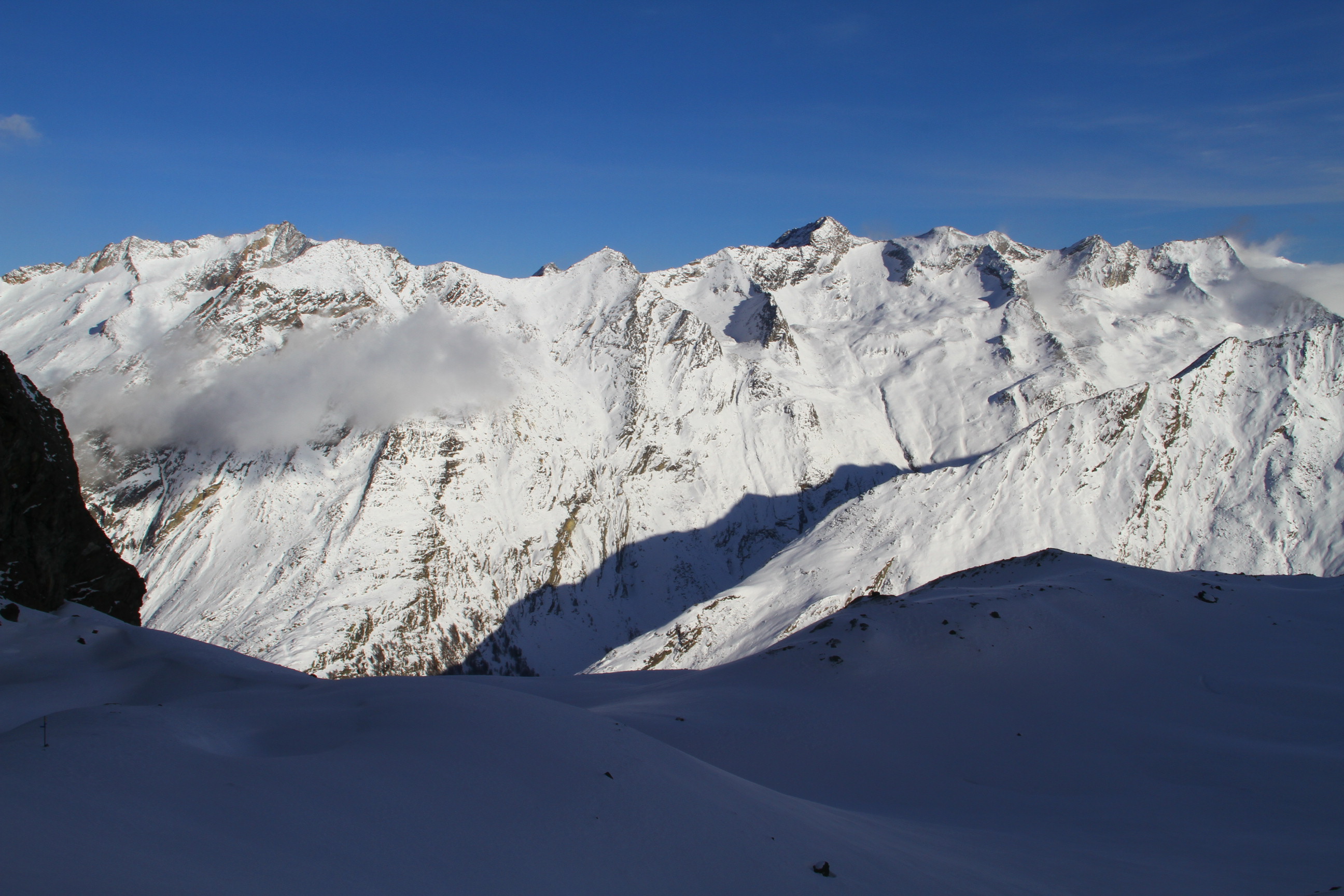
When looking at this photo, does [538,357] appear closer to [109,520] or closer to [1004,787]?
[109,520]

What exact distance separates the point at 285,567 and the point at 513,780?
10541cm

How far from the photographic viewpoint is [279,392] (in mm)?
110062

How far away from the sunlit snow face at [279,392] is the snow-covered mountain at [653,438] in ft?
1.93

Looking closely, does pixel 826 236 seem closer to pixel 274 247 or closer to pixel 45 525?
pixel 274 247

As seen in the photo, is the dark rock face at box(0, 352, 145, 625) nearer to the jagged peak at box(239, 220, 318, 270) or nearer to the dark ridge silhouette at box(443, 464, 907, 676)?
the dark ridge silhouette at box(443, 464, 907, 676)

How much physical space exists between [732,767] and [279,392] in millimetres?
116664

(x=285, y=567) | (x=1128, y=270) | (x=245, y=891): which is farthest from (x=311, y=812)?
(x=1128, y=270)

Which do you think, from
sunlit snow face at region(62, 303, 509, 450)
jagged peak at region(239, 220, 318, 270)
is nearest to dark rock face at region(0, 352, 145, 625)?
sunlit snow face at region(62, 303, 509, 450)

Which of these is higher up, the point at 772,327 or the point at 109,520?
the point at 772,327

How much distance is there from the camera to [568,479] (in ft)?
380

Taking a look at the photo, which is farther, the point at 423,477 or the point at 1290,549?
the point at 423,477

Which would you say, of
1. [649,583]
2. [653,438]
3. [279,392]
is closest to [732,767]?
[649,583]

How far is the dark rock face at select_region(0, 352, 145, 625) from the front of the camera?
14.6 meters

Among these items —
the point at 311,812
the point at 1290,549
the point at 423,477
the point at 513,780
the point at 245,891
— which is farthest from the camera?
the point at 423,477
